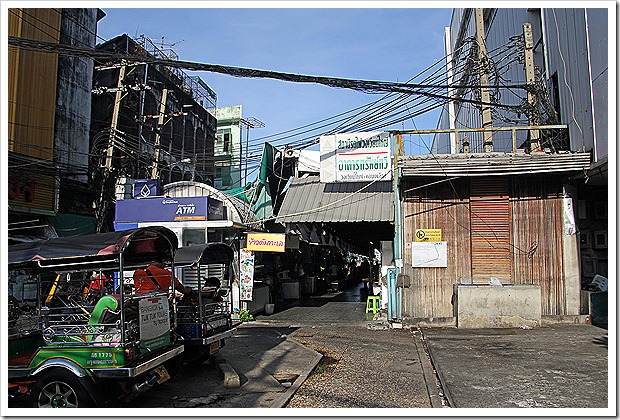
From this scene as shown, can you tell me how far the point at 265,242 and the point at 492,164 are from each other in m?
6.41

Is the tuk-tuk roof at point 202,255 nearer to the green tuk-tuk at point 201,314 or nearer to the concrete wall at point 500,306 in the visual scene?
the green tuk-tuk at point 201,314

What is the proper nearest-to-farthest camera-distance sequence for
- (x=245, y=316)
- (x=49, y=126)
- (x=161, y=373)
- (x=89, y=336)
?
(x=89, y=336), (x=161, y=373), (x=245, y=316), (x=49, y=126)

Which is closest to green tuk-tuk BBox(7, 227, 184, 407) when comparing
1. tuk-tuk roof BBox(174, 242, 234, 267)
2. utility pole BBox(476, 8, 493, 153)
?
tuk-tuk roof BBox(174, 242, 234, 267)

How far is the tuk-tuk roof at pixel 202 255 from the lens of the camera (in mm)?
9039

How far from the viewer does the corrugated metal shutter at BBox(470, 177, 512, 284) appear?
13336 mm

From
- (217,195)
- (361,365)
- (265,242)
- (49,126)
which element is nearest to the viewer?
(361,365)

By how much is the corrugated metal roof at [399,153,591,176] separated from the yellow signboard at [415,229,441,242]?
1.63 meters

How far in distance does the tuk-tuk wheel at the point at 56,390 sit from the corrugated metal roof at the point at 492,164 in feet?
29.1

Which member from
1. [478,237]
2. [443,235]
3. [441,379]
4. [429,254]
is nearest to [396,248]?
[429,254]

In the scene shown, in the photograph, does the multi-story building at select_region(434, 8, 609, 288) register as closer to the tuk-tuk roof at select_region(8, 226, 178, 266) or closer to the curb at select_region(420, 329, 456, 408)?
the curb at select_region(420, 329, 456, 408)

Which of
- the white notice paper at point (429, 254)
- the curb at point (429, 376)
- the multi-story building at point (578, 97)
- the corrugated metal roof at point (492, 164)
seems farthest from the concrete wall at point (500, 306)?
the corrugated metal roof at point (492, 164)

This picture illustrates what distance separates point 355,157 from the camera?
14.5m

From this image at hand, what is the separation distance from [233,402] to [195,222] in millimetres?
Answer: 8291

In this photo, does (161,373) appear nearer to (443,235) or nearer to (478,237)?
(443,235)
